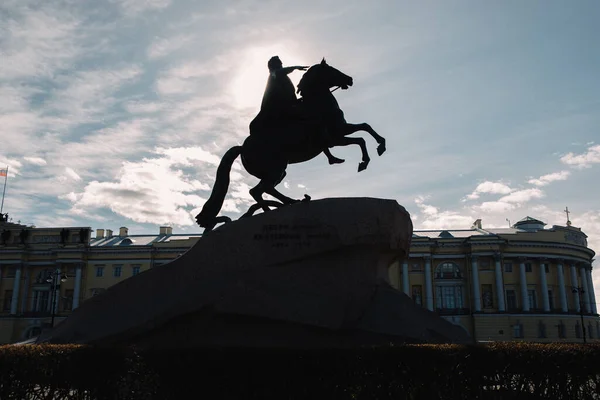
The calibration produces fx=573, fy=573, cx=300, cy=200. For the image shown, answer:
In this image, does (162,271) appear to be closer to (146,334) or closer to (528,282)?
(146,334)

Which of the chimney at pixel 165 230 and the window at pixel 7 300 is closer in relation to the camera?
the window at pixel 7 300

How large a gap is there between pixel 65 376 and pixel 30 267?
64165 mm

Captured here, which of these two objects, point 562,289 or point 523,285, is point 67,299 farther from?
point 562,289

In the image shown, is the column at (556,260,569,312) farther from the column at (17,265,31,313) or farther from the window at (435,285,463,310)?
the column at (17,265,31,313)

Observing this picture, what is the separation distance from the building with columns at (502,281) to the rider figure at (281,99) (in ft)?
177

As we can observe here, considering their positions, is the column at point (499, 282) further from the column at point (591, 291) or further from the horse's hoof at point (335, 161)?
the horse's hoof at point (335, 161)

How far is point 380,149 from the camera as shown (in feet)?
33.8

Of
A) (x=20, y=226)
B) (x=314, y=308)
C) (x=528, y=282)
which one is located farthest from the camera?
(x=20, y=226)

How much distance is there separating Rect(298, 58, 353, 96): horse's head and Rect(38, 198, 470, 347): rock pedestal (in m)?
2.39

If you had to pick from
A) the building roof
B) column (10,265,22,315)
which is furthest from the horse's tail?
column (10,265,22,315)

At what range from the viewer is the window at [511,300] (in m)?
62.4

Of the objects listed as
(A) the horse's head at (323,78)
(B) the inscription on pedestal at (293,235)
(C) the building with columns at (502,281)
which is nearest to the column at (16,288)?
(C) the building with columns at (502,281)

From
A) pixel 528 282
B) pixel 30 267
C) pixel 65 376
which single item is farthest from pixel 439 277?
pixel 65 376

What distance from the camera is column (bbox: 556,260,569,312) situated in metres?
63.4
